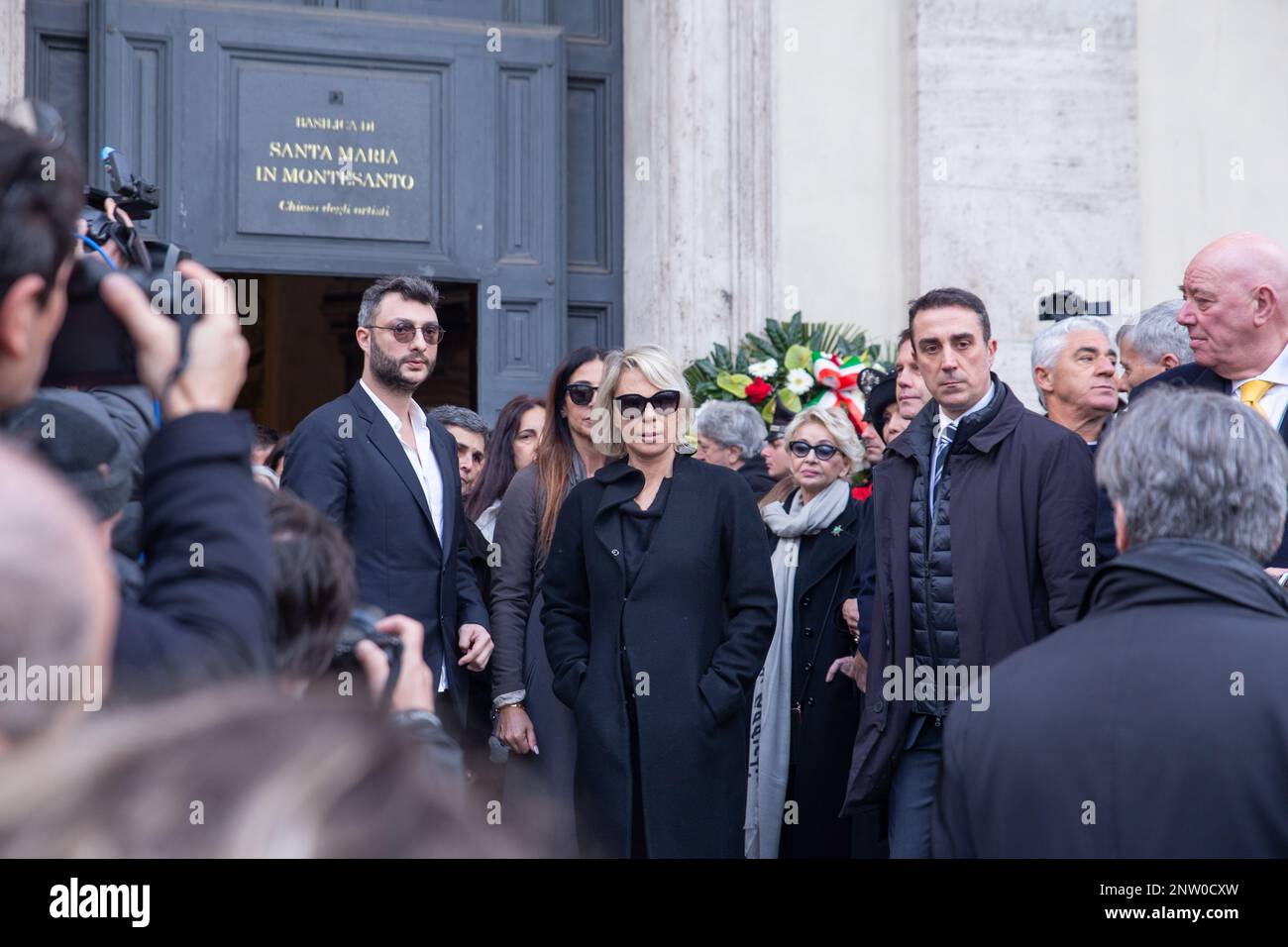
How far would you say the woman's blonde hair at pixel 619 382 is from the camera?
19.5ft

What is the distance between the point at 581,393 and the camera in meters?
6.60

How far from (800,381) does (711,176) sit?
4.85 ft

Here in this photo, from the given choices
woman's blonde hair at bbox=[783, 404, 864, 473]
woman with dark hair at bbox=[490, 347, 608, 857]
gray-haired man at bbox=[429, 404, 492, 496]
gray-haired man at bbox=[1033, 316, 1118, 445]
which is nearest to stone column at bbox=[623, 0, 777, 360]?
gray-haired man at bbox=[429, 404, 492, 496]

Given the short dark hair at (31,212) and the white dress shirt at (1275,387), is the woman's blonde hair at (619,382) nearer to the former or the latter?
the white dress shirt at (1275,387)

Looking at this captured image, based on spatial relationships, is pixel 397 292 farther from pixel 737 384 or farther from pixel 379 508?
pixel 737 384

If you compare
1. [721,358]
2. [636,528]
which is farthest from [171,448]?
[721,358]

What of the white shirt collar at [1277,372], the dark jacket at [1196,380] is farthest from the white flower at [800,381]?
the white shirt collar at [1277,372]

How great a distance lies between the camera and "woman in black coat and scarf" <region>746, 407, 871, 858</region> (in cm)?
659

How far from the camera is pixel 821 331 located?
8.91 meters

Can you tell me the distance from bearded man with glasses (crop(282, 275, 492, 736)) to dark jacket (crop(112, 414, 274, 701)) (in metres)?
3.54

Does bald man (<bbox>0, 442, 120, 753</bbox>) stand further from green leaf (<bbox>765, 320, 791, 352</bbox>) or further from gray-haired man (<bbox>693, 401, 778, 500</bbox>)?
green leaf (<bbox>765, 320, 791, 352</bbox>)

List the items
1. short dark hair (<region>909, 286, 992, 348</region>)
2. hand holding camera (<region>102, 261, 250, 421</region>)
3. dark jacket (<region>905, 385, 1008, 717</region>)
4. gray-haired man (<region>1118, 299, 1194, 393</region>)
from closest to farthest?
hand holding camera (<region>102, 261, 250, 421</region>) < dark jacket (<region>905, 385, 1008, 717</region>) < short dark hair (<region>909, 286, 992, 348</region>) < gray-haired man (<region>1118, 299, 1194, 393</region>)

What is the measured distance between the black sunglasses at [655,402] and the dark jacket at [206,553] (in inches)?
155
